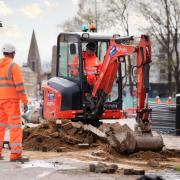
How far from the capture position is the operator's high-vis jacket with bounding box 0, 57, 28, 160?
10672 mm

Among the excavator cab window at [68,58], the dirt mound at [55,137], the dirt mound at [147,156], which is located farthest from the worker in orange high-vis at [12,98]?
the excavator cab window at [68,58]

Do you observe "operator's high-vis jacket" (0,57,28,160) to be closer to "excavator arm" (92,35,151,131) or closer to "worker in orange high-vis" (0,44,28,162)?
"worker in orange high-vis" (0,44,28,162)

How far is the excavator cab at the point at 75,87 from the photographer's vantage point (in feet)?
53.2

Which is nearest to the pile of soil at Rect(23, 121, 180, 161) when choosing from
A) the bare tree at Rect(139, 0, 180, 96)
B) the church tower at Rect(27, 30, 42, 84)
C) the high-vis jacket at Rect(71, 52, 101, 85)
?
the high-vis jacket at Rect(71, 52, 101, 85)

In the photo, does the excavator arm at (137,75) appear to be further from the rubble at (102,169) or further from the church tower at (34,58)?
the church tower at (34,58)

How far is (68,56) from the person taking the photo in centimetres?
1698

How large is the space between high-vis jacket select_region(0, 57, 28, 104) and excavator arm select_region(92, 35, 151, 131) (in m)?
2.53

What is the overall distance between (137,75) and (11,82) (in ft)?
9.74

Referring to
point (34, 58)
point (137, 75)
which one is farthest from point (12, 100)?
point (34, 58)

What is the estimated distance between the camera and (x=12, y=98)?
1087 cm

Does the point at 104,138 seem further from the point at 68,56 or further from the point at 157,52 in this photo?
the point at 157,52

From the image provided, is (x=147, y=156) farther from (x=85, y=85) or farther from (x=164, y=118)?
(x=164, y=118)

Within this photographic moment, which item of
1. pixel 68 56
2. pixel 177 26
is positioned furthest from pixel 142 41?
pixel 177 26

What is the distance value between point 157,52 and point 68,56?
33735 millimetres
